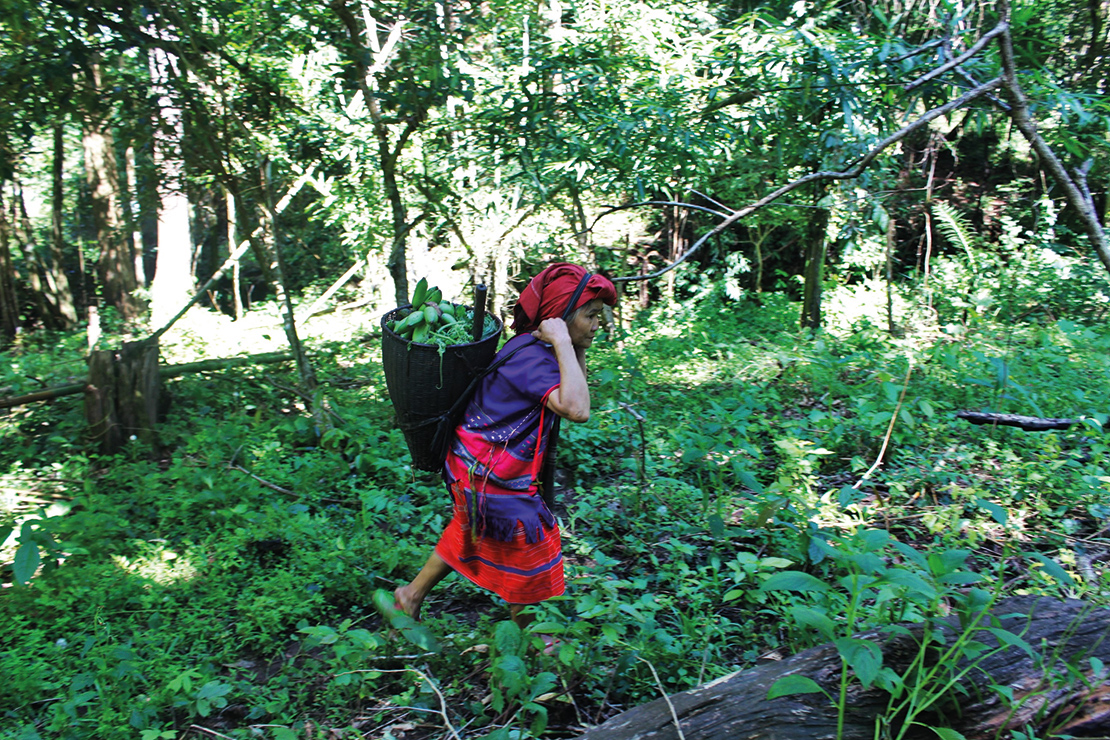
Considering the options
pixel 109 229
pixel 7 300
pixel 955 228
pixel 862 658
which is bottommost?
pixel 862 658

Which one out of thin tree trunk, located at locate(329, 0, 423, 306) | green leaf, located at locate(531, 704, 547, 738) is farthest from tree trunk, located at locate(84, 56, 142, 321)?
green leaf, located at locate(531, 704, 547, 738)

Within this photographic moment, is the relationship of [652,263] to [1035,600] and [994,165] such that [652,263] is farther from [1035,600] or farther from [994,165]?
[1035,600]

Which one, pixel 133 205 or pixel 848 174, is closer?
pixel 848 174

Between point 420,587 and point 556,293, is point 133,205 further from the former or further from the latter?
point 556,293

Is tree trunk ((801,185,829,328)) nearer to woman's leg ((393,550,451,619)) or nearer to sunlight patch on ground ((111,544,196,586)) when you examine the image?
woman's leg ((393,550,451,619))

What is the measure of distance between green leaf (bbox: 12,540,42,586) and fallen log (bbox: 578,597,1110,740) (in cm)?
253

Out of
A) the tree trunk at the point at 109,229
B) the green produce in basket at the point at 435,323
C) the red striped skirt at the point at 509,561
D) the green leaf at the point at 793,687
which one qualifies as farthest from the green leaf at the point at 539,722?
the tree trunk at the point at 109,229

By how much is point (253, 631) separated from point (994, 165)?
11922mm

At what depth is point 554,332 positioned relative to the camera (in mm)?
2705

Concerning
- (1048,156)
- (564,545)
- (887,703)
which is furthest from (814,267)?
(887,703)

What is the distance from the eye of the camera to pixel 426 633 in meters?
2.49

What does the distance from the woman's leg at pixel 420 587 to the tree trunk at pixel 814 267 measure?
690 centimetres

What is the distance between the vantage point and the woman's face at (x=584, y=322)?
2.77 metres

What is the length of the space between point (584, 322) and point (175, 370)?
438 centimetres
